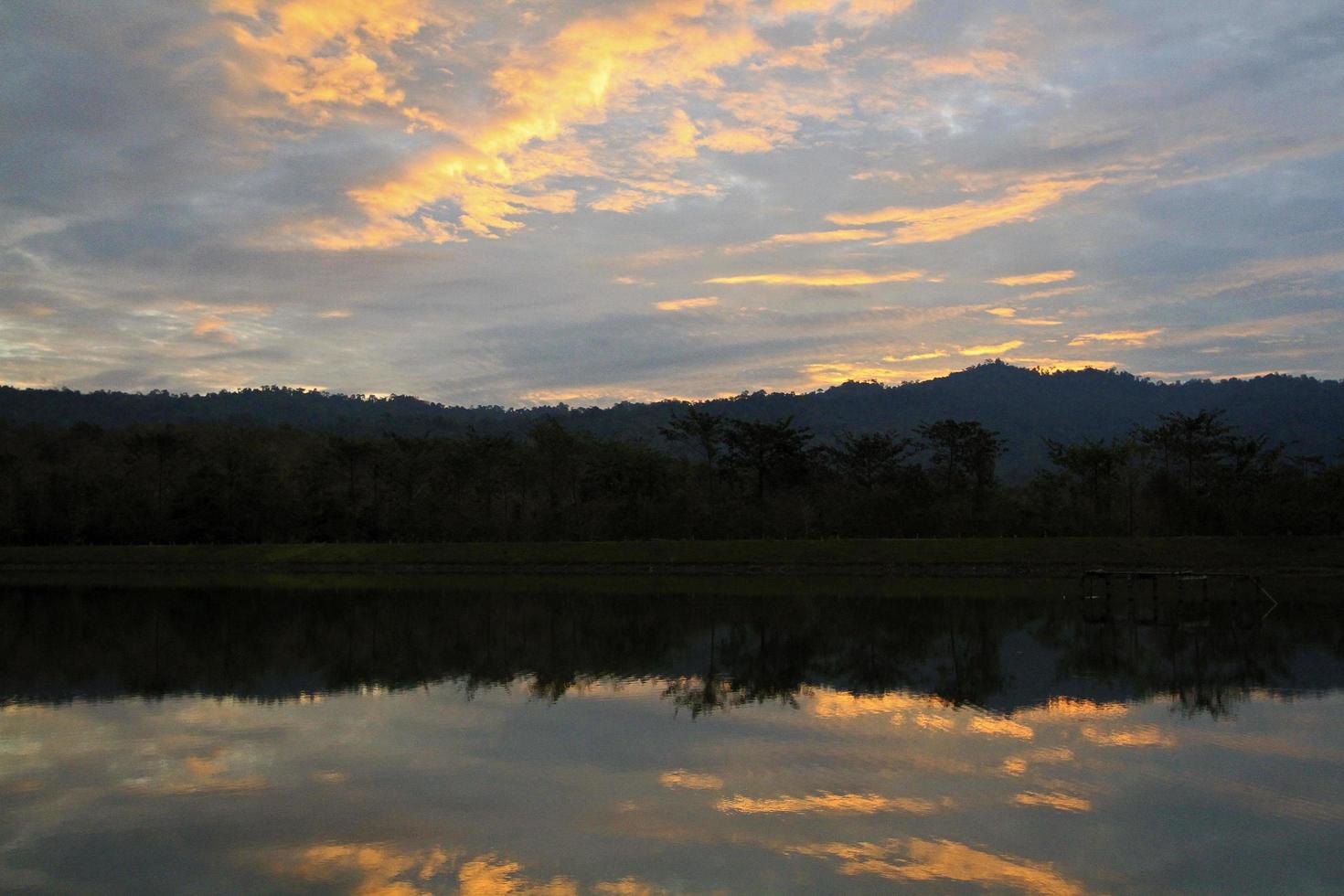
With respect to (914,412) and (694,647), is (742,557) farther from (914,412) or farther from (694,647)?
(914,412)

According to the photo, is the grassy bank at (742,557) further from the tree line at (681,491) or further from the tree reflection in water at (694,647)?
the tree reflection in water at (694,647)

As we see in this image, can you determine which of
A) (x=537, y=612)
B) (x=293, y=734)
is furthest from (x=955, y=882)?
(x=537, y=612)

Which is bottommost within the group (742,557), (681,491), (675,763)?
(742,557)

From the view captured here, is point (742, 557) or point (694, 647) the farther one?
point (742, 557)

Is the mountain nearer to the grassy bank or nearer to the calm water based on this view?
the grassy bank

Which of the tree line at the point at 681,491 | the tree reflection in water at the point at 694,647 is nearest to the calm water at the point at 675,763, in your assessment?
the tree reflection in water at the point at 694,647

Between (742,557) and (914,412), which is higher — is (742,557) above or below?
below

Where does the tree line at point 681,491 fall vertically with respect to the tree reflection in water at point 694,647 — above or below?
above

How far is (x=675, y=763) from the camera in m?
15.7

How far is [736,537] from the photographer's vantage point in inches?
2692

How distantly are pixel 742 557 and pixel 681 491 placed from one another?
55.2 ft

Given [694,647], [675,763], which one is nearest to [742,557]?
[694,647]

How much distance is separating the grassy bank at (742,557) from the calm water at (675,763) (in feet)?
79.8

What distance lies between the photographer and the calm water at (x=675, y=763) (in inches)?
436
